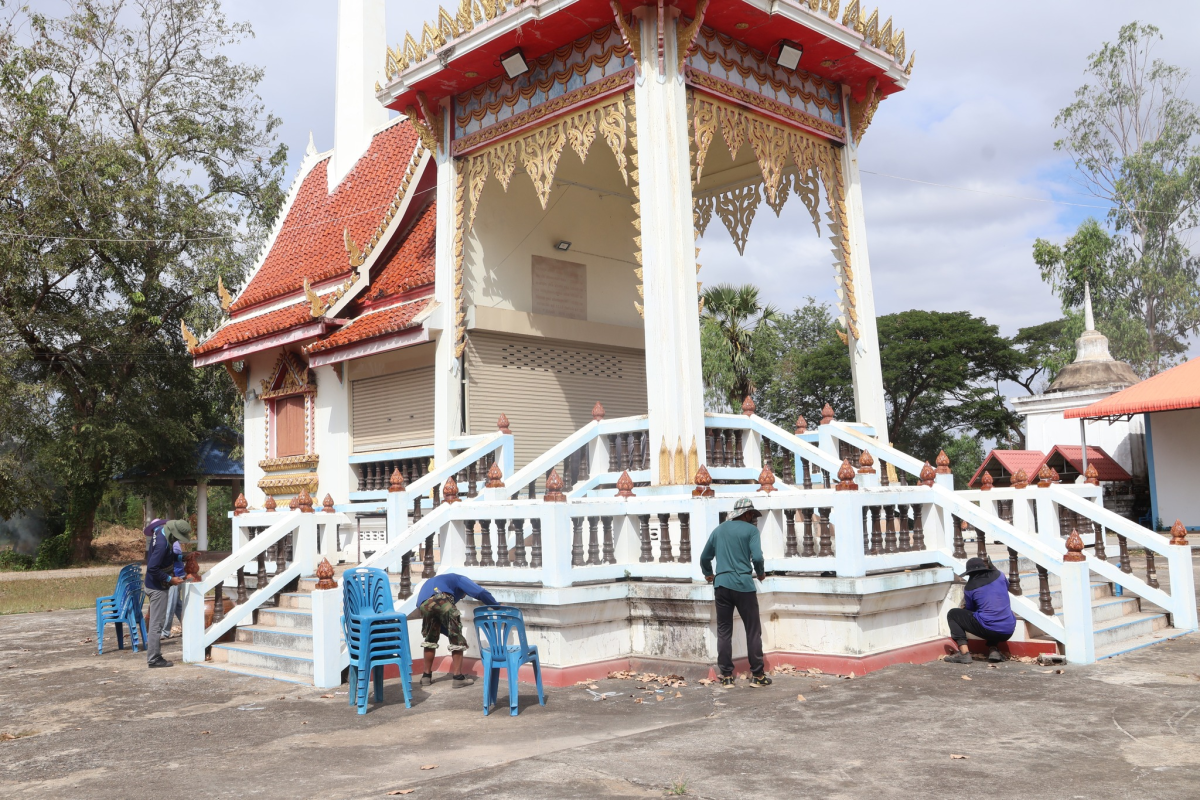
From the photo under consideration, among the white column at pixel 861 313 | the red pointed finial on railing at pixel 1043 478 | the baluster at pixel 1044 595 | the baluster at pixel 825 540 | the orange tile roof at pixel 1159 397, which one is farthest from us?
the orange tile roof at pixel 1159 397

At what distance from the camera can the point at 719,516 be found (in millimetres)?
8859

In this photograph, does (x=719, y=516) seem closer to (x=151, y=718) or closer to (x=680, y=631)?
(x=680, y=631)

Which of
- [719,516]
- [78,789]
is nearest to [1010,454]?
A: [719,516]

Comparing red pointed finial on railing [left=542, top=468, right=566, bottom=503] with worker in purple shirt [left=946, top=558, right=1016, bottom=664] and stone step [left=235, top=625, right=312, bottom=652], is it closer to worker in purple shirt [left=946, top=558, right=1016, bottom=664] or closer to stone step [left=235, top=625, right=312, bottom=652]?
stone step [left=235, top=625, right=312, bottom=652]

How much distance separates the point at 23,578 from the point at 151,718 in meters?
22.4

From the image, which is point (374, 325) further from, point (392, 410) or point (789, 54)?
point (789, 54)

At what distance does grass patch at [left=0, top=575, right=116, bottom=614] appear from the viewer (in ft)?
59.5

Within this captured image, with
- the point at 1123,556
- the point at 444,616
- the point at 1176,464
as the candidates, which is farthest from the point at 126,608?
the point at 1176,464

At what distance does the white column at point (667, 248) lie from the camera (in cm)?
→ 1006

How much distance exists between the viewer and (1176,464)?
84.6 ft

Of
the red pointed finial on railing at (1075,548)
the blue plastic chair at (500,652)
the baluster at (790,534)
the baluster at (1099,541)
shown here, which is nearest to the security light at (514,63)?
the baluster at (790,534)

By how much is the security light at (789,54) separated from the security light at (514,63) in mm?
2974

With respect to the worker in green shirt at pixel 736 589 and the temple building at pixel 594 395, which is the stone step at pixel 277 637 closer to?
the temple building at pixel 594 395

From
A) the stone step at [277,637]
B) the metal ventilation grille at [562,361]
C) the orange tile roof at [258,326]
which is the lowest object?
the stone step at [277,637]
